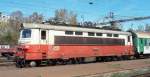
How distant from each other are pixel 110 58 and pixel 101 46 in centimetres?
279

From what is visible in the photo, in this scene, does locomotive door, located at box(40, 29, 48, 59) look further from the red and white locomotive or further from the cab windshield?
the cab windshield

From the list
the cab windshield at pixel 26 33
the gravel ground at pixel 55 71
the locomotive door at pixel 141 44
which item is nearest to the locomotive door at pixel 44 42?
the cab windshield at pixel 26 33

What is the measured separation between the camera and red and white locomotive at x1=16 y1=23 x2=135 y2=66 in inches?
933

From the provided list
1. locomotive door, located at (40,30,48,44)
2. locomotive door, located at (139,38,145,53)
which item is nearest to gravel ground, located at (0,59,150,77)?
locomotive door, located at (40,30,48,44)

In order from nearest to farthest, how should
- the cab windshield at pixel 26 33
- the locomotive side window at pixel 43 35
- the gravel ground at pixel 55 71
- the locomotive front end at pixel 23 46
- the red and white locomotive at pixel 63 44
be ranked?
1. the gravel ground at pixel 55 71
2. the locomotive front end at pixel 23 46
3. the red and white locomotive at pixel 63 44
4. the cab windshield at pixel 26 33
5. the locomotive side window at pixel 43 35

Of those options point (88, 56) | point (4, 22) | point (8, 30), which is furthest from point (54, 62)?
point (4, 22)

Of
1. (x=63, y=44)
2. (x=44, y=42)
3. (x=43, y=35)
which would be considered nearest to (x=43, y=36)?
(x=43, y=35)

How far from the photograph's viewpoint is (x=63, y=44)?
84.1 ft

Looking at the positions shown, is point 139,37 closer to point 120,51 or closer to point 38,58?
point 120,51

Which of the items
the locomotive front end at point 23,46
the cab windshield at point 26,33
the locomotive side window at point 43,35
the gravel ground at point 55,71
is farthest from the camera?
the locomotive side window at point 43,35

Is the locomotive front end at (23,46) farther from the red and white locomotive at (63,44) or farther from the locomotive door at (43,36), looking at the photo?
the locomotive door at (43,36)

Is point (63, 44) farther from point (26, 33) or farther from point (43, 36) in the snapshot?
point (26, 33)

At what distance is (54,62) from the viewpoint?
25750 mm

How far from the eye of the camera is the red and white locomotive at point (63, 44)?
23703mm
